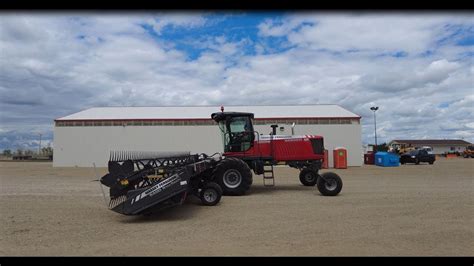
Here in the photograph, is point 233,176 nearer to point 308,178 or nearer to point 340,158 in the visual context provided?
point 308,178

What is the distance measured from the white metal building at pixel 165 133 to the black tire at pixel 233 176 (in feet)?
69.0

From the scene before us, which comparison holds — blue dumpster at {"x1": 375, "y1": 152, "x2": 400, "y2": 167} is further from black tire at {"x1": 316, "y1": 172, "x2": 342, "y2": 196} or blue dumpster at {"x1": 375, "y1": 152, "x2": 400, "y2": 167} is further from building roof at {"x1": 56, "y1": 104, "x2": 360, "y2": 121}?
black tire at {"x1": 316, "y1": 172, "x2": 342, "y2": 196}

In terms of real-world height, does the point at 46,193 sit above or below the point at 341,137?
below

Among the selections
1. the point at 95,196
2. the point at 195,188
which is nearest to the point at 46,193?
the point at 95,196

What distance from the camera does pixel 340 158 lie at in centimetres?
3030

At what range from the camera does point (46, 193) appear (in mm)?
13070

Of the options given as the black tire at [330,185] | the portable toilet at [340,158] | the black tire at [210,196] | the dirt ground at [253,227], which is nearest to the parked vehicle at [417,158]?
the portable toilet at [340,158]

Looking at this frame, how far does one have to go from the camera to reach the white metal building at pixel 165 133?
111ft

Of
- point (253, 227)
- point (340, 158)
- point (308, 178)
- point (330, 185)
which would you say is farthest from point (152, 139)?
point (253, 227)

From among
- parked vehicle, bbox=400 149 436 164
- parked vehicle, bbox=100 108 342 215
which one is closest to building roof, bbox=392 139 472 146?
parked vehicle, bbox=400 149 436 164

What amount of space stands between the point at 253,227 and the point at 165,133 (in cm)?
2745
